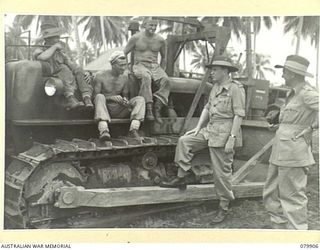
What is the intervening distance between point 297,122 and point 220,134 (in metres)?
0.56

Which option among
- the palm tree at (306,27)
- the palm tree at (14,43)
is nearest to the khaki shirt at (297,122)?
the palm tree at (306,27)

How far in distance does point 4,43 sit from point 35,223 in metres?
1.28

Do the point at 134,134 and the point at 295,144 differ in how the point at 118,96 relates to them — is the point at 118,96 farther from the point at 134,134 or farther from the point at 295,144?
the point at 295,144

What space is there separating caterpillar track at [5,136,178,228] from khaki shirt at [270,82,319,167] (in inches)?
37.7

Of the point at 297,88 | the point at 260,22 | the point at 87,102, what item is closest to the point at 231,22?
the point at 260,22

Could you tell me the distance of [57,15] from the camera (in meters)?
3.41

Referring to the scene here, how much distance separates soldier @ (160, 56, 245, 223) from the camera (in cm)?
352

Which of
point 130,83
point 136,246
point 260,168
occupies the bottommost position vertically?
point 136,246

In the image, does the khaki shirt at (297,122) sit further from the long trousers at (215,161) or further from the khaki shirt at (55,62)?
the khaki shirt at (55,62)

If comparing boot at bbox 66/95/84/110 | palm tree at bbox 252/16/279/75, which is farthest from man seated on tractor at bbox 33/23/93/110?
palm tree at bbox 252/16/279/75

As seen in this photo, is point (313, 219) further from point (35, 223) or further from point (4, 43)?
point (4, 43)

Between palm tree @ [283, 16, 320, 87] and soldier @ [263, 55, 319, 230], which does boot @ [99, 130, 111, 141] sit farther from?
palm tree @ [283, 16, 320, 87]

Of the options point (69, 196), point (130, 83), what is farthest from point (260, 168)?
point (69, 196)

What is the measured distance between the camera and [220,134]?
354cm
